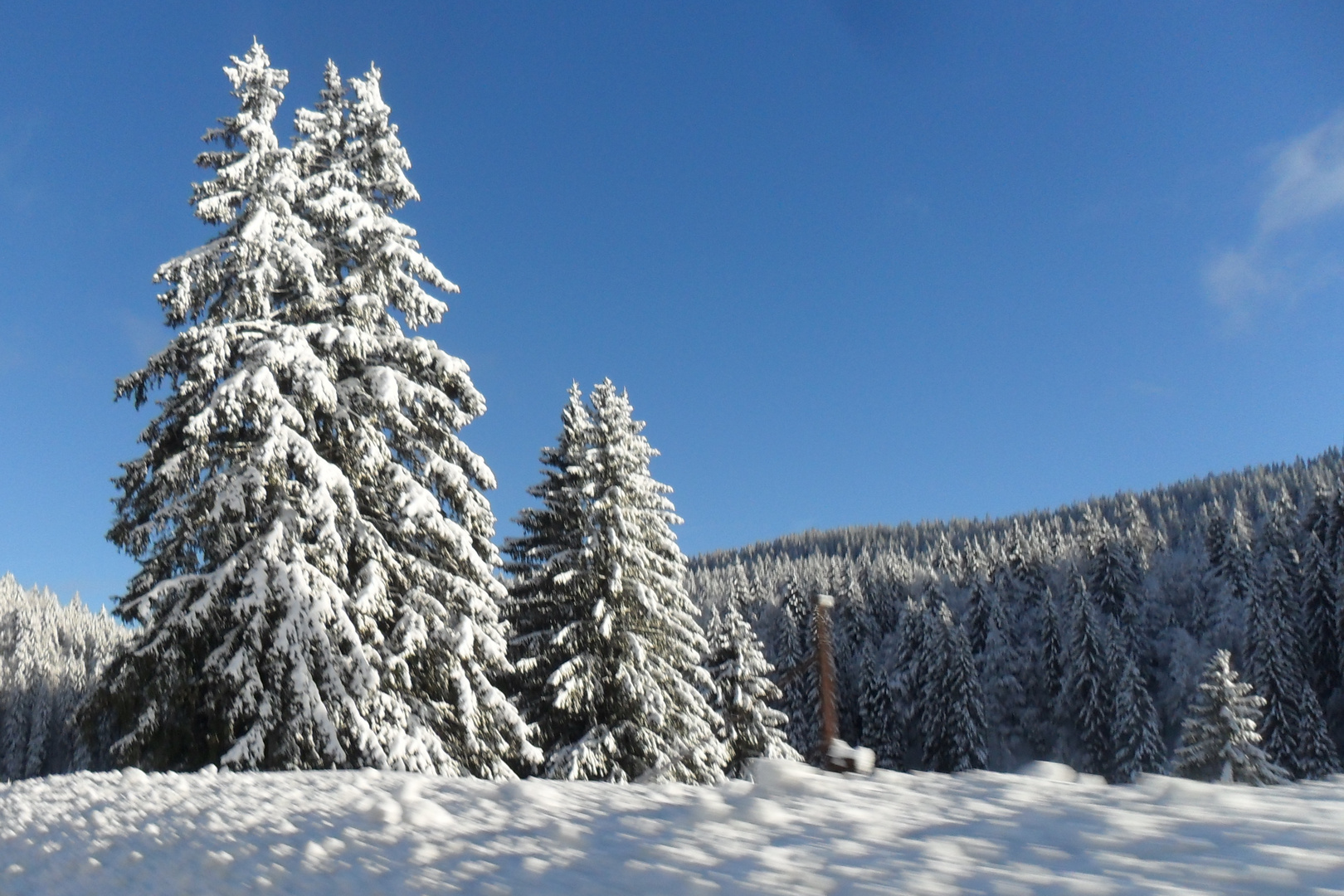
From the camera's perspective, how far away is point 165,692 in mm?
11914

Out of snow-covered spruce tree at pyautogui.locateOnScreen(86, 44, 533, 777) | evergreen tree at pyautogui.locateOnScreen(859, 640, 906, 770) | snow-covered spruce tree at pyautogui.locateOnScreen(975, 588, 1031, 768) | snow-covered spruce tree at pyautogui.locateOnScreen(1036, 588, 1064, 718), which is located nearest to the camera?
snow-covered spruce tree at pyautogui.locateOnScreen(86, 44, 533, 777)

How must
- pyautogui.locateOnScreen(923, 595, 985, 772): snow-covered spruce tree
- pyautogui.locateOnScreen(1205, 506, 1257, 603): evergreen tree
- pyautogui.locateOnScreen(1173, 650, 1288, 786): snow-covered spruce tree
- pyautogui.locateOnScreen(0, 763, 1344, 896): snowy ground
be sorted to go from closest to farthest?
pyautogui.locateOnScreen(0, 763, 1344, 896): snowy ground < pyautogui.locateOnScreen(1173, 650, 1288, 786): snow-covered spruce tree < pyautogui.locateOnScreen(923, 595, 985, 772): snow-covered spruce tree < pyautogui.locateOnScreen(1205, 506, 1257, 603): evergreen tree

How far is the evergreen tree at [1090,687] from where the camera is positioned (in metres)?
58.8

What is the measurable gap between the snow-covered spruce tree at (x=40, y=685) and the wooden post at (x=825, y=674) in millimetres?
64514

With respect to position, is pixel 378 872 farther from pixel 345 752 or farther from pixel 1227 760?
pixel 1227 760

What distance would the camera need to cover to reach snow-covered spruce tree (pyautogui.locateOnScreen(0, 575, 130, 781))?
79.8m

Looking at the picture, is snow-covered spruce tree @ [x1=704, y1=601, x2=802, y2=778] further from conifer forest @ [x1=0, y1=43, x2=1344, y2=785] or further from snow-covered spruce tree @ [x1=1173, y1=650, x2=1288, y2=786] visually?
snow-covered spruce tree @ [x1=1173, y1=650, x2=1288, y2=786]

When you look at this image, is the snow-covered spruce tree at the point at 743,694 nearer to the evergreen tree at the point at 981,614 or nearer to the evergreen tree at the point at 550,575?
the evergreen tree at the point at 550,575

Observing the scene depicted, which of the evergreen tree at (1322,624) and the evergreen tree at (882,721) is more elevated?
the evergreen tree at (1322,624)

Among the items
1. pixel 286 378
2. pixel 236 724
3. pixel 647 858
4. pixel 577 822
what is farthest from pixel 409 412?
pixel 647 858

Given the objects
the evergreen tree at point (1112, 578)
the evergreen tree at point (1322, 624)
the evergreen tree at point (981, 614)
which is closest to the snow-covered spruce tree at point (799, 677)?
the evergreen tree at point (981, 614)

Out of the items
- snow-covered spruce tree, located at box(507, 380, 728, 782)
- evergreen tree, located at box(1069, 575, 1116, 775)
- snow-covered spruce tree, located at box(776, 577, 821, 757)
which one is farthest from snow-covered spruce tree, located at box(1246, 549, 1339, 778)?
snow-covered spruce tree, located at box(507, 380, 728, 782)

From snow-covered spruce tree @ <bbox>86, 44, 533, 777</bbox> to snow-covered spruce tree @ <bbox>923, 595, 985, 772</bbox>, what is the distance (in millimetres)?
48567

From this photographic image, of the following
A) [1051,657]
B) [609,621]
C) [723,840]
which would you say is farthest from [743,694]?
[1051,657]
